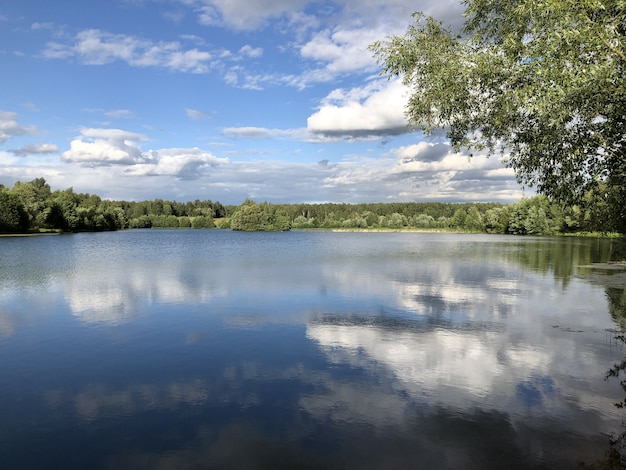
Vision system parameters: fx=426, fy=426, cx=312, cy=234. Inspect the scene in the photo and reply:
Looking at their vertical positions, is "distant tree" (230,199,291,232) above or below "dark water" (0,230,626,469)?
above

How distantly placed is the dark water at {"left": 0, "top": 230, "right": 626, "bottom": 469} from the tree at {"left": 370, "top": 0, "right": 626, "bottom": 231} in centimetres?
634

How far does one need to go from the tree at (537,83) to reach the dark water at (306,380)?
20.8ft

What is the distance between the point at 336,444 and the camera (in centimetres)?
836

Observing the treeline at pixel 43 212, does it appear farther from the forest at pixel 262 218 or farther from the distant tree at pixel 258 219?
the distant tree at pixel 258 219

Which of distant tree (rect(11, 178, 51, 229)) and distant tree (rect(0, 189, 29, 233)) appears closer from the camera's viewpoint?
distant tree (rect(0, 189, 29, 233))

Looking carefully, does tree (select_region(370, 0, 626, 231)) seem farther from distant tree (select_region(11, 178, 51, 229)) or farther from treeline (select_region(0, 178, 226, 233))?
distant tree (select_region(11, 178, 51, 229))

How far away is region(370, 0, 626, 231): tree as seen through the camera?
11.2 m

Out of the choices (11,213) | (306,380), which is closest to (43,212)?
(11,213)

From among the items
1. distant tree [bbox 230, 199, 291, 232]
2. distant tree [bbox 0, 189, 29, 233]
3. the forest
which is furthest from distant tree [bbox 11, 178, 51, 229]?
distant tree [bbox 230, 199, 291, 232]

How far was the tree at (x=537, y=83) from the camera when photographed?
11.2 m

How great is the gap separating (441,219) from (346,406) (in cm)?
19723

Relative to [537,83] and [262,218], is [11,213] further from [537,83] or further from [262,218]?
[537,83]

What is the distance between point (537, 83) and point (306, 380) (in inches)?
410

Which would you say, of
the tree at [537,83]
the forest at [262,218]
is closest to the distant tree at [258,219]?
the forest at [262,218]
